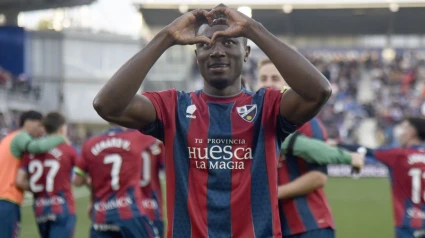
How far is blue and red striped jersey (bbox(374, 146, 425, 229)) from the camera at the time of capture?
8.04 metres

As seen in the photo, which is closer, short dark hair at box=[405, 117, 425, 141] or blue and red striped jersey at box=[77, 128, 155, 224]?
blue and red striped jersey at box=[77, 128, 155, 224]

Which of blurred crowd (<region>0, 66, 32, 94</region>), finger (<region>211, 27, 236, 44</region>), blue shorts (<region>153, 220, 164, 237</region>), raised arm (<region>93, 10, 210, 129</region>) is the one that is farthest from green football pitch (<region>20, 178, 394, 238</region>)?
finger (<region>211, 27, 236, 44</region>)

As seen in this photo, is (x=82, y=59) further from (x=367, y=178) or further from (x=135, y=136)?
(x=135, y=136)

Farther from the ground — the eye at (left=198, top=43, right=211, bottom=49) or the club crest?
the eye at (left=198, top=43, right=211, bottom=49)

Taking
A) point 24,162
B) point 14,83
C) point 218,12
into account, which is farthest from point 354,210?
point 14,83

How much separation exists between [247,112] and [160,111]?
42cm

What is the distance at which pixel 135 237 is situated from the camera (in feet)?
25.6

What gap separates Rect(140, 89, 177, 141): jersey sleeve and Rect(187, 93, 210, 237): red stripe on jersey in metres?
0.13

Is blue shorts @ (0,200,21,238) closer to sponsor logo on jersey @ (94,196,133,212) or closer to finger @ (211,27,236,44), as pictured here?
sponsor logo on jersey @ (94,196,133,212)

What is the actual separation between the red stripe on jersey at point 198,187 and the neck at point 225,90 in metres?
0.09

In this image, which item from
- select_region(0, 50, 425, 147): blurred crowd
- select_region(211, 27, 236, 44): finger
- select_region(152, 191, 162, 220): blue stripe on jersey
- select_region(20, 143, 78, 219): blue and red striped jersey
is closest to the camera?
select_region(211, 27, 236, 44): finger

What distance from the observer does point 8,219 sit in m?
8.60

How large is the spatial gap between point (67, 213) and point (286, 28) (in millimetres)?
40670

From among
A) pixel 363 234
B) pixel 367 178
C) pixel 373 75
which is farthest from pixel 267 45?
pixel 373 75
